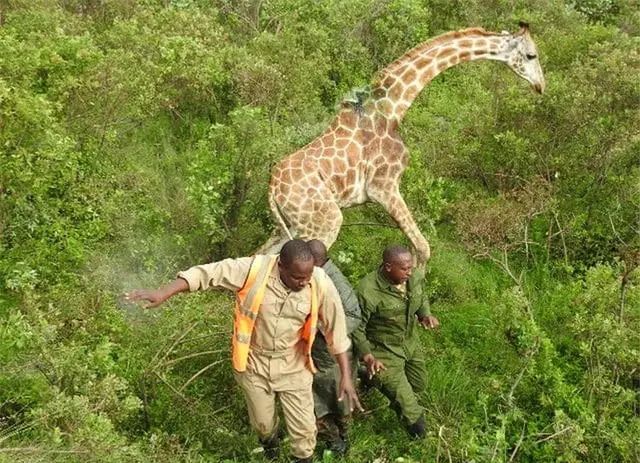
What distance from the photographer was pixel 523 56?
7.44m

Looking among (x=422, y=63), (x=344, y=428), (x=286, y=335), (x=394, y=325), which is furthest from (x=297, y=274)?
(x=422, y=63)

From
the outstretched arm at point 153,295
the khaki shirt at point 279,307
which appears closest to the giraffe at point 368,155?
the khaki shirt at point 279,307

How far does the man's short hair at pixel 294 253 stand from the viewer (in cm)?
434

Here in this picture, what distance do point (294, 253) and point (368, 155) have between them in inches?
109

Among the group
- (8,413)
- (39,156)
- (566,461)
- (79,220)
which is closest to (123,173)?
(79,220)

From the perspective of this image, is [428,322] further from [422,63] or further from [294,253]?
[422,63]

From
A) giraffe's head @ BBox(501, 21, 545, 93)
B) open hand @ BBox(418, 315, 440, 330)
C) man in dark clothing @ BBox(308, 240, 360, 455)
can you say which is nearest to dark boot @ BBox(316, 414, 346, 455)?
man in dark clothing @ BBox(308, 240, 360, 455)

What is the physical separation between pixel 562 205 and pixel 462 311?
1.86 meters

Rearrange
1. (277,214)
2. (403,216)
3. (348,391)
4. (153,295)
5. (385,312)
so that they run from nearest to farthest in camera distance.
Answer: (153,295)
(348,391)
(385,312)
(277,214)
(403,216)

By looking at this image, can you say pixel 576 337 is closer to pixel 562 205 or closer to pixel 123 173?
pixel 562 205

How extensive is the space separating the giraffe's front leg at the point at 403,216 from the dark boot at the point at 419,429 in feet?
6.28

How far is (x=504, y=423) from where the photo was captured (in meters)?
5.14

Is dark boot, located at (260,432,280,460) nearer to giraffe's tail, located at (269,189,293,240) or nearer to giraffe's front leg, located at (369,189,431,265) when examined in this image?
giraffe's tail, located at (269,189,293,240)

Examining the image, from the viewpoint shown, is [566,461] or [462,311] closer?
Answer: [566,461]
